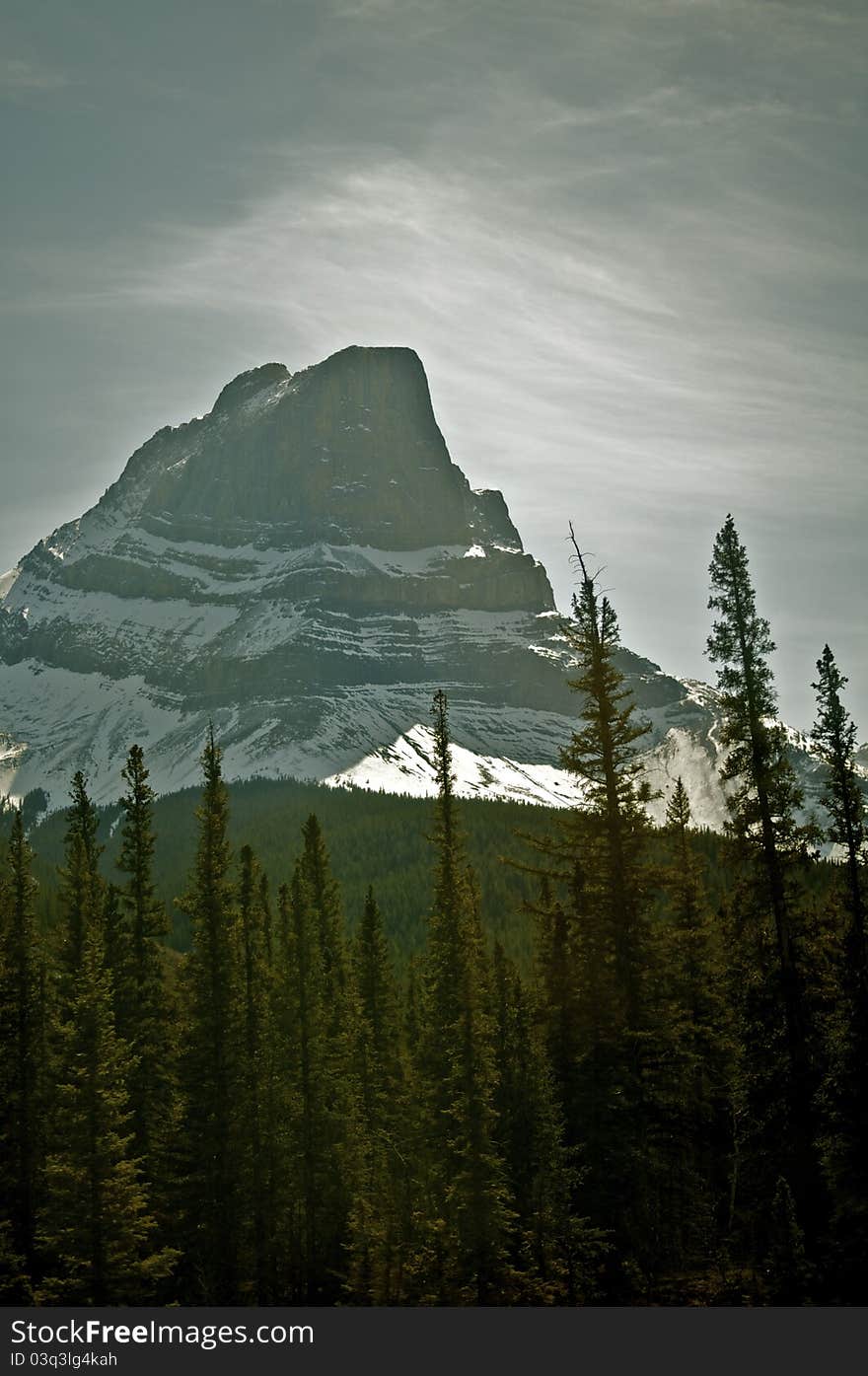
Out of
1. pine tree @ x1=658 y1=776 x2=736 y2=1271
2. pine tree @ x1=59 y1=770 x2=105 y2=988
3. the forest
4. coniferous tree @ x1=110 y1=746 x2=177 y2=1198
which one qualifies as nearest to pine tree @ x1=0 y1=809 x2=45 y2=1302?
the forest

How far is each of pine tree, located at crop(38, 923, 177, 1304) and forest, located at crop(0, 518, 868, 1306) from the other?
0.33 feet

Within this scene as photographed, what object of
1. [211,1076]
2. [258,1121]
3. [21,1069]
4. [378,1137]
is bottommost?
[378,1137]

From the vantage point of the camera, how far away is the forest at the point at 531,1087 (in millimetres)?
33812

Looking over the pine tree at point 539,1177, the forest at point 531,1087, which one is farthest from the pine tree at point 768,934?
the pine tree at point 539,1177

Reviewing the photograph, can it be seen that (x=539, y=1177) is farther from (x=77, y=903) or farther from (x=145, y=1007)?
(x=77, y=903)

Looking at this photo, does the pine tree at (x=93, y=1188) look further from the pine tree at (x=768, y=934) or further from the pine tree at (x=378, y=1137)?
the pine tree at (x=768, y=934)

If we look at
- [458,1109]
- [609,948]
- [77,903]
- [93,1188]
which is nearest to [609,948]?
[609,948]

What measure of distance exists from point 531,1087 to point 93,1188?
1299 cm

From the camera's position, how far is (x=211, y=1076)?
1705 inches

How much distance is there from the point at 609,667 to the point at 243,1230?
2121 centimetres

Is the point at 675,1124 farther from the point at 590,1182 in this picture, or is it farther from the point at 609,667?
the point at 609,667

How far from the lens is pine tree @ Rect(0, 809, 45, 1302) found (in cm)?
4253

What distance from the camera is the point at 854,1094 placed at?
32.3m

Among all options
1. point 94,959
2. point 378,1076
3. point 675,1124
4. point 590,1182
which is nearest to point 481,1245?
point 590,1182
